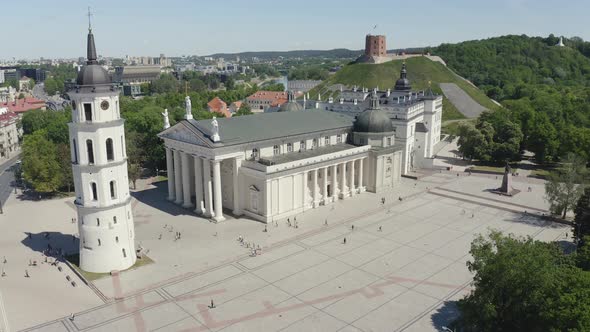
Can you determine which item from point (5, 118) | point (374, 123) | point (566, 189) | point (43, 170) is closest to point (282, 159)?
point (374, 123)

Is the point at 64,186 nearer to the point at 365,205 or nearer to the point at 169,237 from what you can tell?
the point at 169,237

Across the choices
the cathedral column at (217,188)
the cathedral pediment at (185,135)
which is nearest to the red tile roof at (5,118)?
the cathedral pediment at (185,135)

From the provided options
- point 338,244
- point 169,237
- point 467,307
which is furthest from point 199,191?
point 467,307

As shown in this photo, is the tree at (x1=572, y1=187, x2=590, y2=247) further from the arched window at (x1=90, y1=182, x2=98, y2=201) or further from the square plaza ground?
the arched window at (x1=90, y1=182, x2=98, y2=201)

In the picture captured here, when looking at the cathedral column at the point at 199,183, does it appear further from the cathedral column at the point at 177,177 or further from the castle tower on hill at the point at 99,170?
the castle tower on hill at the point at 99,170

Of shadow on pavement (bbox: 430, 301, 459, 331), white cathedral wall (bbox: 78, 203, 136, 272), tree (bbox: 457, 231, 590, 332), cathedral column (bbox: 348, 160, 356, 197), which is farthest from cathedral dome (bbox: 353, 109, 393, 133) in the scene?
tree (bbox: 457, 231, 590, 332)

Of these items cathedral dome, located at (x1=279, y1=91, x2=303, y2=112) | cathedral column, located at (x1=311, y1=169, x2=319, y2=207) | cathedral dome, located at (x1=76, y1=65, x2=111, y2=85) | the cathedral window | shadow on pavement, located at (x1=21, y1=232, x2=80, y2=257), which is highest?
cathedral dome, located at (x1=76, y1=65, x2=111, y2=85)
